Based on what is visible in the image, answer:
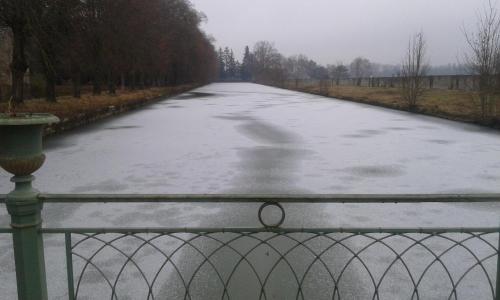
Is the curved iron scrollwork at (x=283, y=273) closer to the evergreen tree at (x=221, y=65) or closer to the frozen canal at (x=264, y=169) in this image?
the frozen canal at (x=264, y=169)

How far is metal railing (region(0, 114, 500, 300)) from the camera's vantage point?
9.09ft

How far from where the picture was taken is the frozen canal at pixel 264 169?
21.5ft

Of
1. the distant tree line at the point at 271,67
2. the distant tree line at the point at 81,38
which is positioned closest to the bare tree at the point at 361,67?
the distant tree line at the point at 271,67

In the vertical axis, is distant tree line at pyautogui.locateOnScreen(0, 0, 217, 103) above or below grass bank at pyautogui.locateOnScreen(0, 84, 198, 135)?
above

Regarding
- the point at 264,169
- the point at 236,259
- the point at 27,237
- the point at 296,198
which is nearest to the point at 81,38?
the point at 264,169

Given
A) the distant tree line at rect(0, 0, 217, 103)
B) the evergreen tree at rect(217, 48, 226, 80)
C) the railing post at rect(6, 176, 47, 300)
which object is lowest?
the railing post at rect(6, 176, 47, 300)

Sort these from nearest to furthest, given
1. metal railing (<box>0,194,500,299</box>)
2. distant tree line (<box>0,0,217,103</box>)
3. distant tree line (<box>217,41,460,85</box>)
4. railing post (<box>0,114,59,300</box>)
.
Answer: railing post (<box>0,114,59,300</box>) → metal railing (<box>0,194,500,299</box>) → distant tree line (<box>0,0,217,103</box>) → distant tree line (<box>217,41,460,85</box>)

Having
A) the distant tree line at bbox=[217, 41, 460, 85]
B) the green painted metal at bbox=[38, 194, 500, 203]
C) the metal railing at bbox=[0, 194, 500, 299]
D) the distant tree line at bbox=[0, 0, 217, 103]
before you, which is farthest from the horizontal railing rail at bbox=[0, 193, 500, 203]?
the distant tree line at bbox=[217, 41, 460, 85]

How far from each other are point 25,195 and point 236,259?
2.72 m

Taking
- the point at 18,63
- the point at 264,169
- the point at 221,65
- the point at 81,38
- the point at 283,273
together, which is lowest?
the point at 283,273

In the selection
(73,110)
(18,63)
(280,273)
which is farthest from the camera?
(73,110)

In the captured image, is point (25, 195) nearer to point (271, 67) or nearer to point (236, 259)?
point (236, 259)

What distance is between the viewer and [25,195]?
2.75 m

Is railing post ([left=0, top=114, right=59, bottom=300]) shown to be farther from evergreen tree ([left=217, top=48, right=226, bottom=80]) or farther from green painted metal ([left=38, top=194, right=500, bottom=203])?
evergreen tree ([left=217, top=48, right=226, bottom=80])
